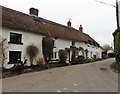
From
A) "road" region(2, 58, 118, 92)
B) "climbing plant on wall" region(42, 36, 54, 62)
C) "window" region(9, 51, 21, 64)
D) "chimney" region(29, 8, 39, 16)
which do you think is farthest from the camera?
"chimney" region(29, 8, 39, 16)

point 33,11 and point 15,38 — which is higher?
point 33,11

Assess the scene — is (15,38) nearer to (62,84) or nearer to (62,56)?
(62,56)

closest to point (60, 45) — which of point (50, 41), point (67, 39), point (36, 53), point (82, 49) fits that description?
point (67, 39)

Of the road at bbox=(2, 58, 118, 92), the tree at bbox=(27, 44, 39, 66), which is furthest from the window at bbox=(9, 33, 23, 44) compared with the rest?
the road at bbox=(2, 58, 118, 92)

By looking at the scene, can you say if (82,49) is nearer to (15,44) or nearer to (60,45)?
(60,45)

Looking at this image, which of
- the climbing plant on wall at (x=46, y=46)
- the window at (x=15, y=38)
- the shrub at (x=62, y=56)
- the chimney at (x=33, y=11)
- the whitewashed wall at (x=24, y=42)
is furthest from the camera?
the chimney at (x=33, y=11)

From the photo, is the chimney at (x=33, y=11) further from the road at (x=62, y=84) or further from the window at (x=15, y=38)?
the road at (x=62, y=84)

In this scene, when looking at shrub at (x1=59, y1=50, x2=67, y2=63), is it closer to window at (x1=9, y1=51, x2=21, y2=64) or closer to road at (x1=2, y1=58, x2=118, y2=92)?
window at (x1=9, y1=51, x2=21, y2=64)

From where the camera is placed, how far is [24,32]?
24.2m

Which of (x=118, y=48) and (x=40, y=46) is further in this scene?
(x=40, y=46)

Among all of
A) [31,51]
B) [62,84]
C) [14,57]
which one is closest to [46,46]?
[31,51]

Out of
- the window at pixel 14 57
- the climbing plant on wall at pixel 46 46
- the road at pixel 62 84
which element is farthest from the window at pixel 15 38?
the road at pixel 62 84

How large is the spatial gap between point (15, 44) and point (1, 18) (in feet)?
10.3

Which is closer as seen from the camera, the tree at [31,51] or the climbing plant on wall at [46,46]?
the tree at [31,51]
